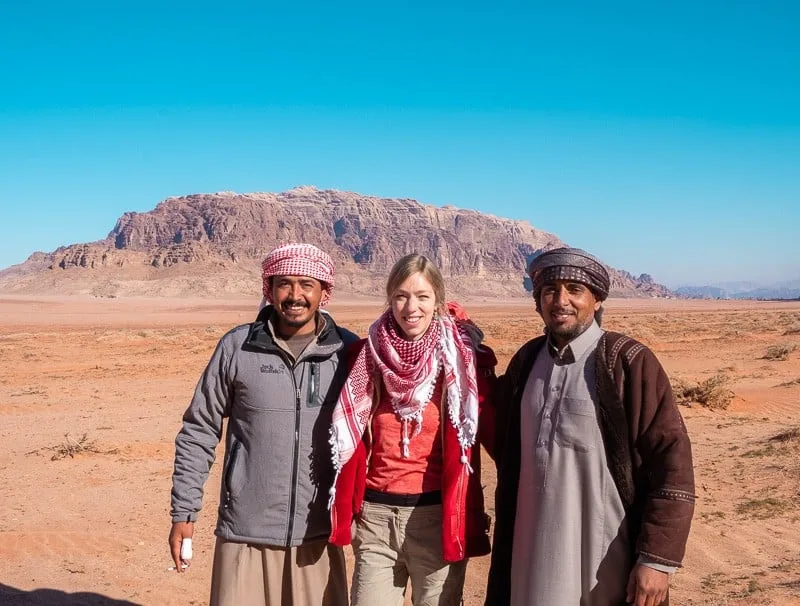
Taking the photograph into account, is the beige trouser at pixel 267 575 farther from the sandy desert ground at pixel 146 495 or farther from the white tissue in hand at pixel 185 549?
the sandy desert ground at pixel 146 495

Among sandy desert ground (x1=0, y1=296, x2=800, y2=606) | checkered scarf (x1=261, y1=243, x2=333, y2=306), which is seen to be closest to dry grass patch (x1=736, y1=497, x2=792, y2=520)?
sandy desert ground (x1=0, y1=296, x2=800, y2=606)

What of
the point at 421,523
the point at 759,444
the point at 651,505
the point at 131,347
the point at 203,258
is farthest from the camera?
the point at 203,258

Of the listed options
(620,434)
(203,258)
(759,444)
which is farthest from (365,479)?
(203,258)

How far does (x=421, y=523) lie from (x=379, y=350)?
29.9 inches

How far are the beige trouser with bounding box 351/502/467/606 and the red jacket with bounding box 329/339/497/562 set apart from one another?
74mm

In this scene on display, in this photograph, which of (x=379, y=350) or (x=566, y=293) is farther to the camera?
(x=379, y=350)

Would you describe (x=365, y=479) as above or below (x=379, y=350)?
below

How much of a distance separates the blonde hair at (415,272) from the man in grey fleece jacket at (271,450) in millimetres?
373

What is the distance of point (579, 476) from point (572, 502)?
0.10m

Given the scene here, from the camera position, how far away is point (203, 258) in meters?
128

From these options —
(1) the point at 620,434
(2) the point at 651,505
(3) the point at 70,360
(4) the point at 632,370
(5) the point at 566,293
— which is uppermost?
(5) the point at 566,293

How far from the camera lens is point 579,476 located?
253 cm

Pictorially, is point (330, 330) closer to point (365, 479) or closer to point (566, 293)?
point (365, 479)

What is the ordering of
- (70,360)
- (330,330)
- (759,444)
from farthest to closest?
(70,360), (759,444), (330,330)
